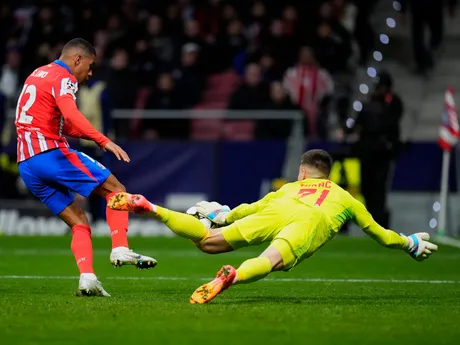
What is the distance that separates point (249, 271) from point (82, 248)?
1.81 m

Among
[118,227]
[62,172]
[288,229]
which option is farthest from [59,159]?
[288,229]

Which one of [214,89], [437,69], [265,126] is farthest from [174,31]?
[437,69]

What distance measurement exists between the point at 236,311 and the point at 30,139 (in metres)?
2.60

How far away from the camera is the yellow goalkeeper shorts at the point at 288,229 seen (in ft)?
31.2

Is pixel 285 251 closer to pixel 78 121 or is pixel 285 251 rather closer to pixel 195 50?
pixel 78 121

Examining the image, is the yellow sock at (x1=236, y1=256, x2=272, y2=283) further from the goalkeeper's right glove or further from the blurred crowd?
the blurred crowd

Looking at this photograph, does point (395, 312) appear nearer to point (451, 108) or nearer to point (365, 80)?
point (451, 108)

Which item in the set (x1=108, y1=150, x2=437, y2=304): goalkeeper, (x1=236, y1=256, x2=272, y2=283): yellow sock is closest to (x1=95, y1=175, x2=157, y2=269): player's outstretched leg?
(x1=108, y1=150, x2=437, y2=304): goalkeeper

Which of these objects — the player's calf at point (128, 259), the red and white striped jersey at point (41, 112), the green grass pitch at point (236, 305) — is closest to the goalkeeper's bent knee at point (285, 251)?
the green grass pitch at point (236, 305)

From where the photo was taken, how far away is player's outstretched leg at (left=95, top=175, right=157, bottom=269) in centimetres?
984

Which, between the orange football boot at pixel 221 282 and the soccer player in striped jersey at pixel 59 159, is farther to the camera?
the soccer player in striped jersey at pixel 59 159

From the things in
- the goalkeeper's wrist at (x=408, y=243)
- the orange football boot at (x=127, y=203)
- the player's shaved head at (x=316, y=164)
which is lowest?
the goalkeeper's wrist at (x=408, y=243)

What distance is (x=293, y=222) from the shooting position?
963 cm

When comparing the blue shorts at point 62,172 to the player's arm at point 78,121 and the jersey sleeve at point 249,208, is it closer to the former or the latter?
the player's arm at point 78,121
